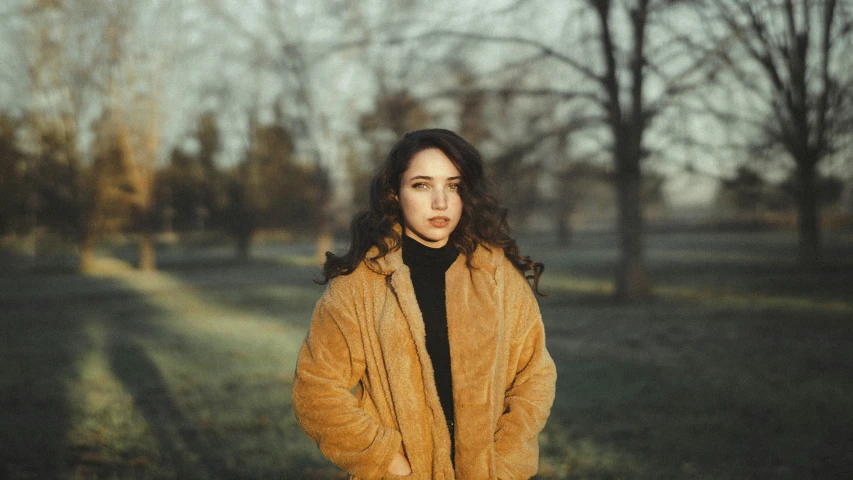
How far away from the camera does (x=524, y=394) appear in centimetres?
207

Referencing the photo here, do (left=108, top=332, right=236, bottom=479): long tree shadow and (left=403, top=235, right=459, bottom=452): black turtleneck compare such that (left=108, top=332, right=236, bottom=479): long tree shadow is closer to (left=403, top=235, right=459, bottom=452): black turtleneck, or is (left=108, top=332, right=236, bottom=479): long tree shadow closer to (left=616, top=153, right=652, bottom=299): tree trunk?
(left=403, top=235, right=459, bottom=452): black turtleneck

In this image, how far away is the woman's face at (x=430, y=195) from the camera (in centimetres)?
202

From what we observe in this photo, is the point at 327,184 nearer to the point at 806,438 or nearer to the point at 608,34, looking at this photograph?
the point at 608,34

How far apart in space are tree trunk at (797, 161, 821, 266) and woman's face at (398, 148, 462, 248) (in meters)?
14.7

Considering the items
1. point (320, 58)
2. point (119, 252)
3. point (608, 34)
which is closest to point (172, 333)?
point (320, 58)

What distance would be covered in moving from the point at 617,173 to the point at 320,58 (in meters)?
5.82

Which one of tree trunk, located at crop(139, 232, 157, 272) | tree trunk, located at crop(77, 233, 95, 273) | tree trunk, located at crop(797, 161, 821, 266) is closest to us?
tree trunk, located at crop(797, 161, 821, 266)

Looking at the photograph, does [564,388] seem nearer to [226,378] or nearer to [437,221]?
[226,378]

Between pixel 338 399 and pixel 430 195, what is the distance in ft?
2.18

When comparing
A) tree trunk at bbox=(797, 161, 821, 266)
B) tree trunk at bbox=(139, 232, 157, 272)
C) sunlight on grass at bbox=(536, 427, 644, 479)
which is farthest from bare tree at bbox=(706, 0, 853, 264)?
tree trunk at bbox=(139, 232, 157, 272)

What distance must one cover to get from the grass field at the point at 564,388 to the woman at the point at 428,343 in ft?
8.36

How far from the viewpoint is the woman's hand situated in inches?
76.1

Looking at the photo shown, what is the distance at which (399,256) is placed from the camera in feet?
6.64

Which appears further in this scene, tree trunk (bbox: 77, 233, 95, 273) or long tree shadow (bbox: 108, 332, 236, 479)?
tree trunk (bbox: 77, 233, 95, 273)
